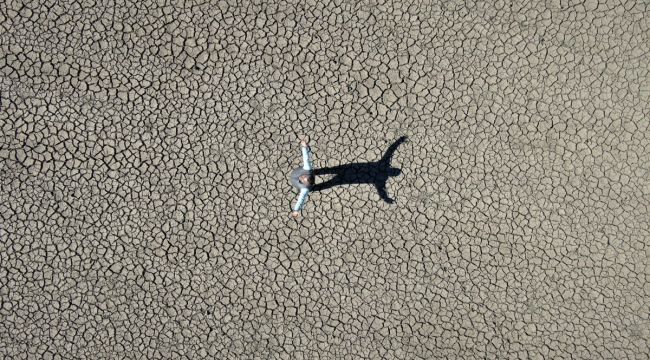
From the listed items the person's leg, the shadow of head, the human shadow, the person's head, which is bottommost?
the person's head

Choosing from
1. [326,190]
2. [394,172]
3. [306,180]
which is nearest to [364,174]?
[394,172]

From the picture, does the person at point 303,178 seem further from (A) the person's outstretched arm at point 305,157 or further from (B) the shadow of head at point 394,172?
(B) the shadow of head at point 394,172

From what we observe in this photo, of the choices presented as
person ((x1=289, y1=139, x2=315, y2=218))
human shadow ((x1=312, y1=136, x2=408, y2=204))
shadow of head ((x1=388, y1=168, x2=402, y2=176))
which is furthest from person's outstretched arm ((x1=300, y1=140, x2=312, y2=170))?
shadow of head ((x1=388, y1=168, x2=402, y2=176))

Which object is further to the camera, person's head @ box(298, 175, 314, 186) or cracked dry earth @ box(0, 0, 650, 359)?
cracked dry earth @ box(0, 0, 650, 359)

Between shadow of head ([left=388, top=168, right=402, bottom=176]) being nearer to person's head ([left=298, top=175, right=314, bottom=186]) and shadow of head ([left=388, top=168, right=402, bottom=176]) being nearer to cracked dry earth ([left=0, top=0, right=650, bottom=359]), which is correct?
cracked dry earth ([left=0, top=0, right=650, bottom=359])

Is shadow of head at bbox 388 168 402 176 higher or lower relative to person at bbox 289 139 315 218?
higher

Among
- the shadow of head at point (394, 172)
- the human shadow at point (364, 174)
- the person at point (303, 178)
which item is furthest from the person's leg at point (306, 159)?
the shadow of head at point (394, 172)
